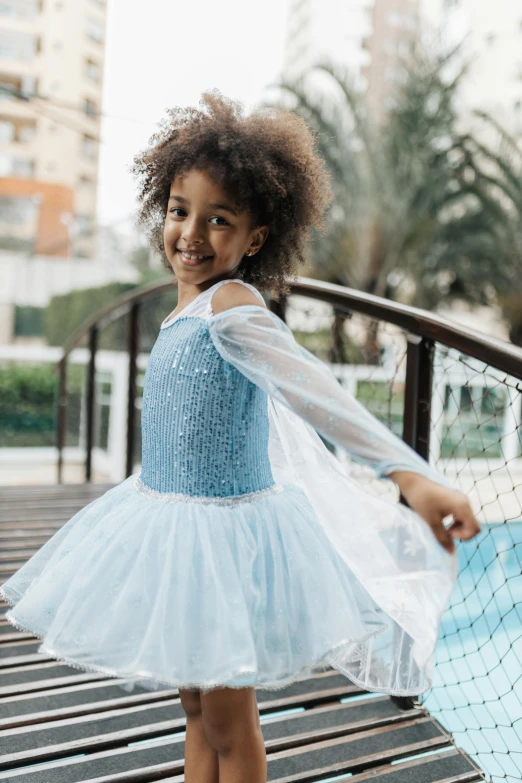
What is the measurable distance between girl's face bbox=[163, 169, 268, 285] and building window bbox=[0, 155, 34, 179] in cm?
1848

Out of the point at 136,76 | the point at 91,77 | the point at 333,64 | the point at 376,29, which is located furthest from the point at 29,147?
the point at 376,29

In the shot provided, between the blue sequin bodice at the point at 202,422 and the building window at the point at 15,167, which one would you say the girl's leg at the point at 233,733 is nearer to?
the blue sequin bodice at the point at 202,422

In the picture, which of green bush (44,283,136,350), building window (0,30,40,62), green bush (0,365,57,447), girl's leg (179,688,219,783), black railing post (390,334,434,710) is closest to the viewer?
girl's leg (179,688,219,783)

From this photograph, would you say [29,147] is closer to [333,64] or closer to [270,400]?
[333,64]

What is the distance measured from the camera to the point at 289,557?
1091 millimetres

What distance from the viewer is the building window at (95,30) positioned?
45.7 feet

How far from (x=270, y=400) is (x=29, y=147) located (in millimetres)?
19631

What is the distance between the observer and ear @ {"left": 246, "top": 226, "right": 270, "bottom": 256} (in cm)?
121

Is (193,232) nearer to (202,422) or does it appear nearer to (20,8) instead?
(202,422)

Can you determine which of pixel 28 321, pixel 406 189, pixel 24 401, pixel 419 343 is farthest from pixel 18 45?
pixel 419 343

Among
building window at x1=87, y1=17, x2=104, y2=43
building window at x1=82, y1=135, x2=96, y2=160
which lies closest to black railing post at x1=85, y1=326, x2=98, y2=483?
building window at x1=87, y1=17, x2=104, y2=43

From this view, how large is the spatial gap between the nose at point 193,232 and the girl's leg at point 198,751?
2.36 feet

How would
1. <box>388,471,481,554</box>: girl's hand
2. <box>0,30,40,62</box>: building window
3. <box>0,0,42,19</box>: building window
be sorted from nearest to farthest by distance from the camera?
<box>388,471,481,554</box>: girl's hand → <box>0,0,42,19</box>: building window → <box>0,30,40,62</box>: building window

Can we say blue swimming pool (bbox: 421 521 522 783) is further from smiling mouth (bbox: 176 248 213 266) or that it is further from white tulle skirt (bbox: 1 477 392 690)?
smiling mouth (bbox: 176 248 213 266)
